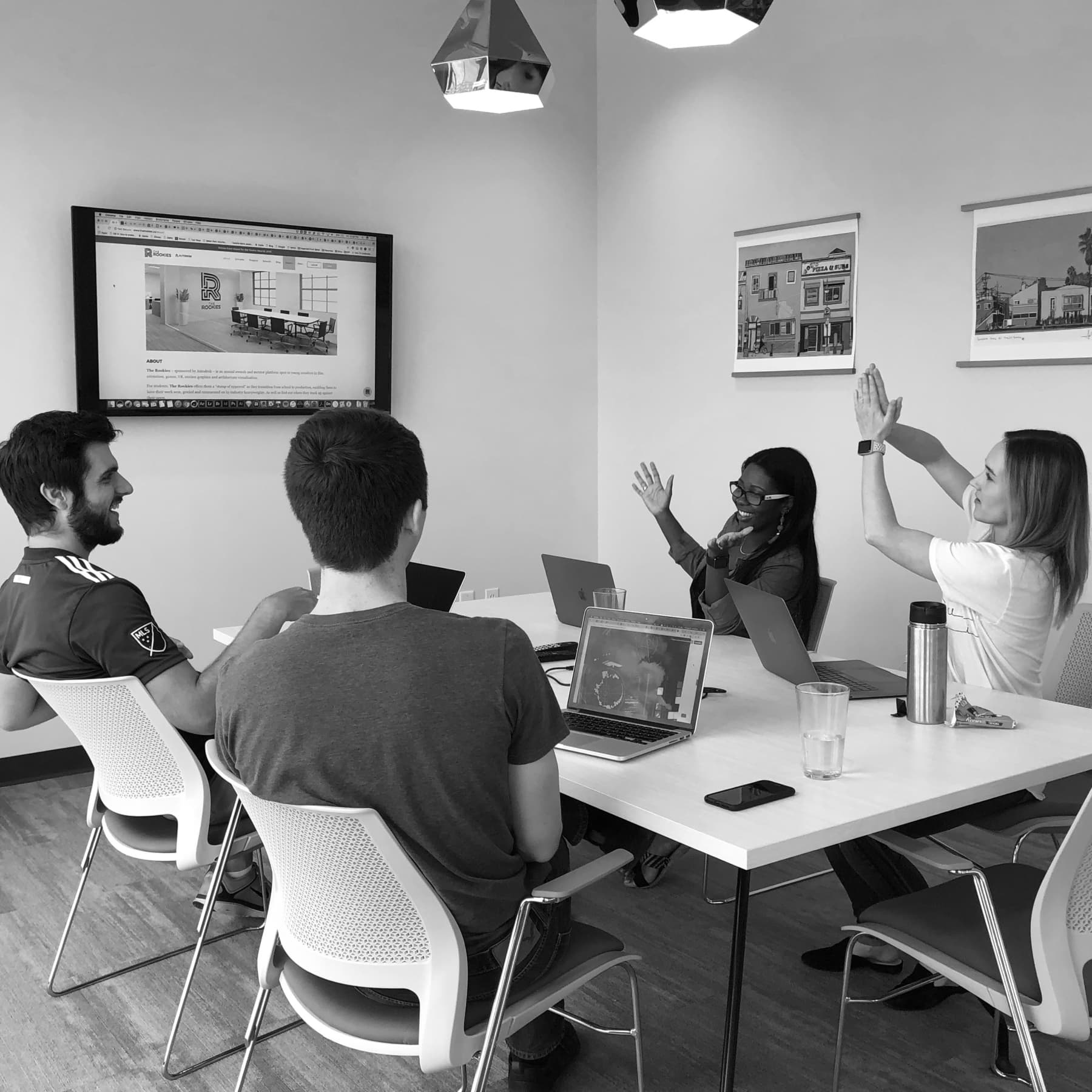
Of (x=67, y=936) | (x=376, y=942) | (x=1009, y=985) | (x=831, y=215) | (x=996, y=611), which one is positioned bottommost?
(x=67, y=936)

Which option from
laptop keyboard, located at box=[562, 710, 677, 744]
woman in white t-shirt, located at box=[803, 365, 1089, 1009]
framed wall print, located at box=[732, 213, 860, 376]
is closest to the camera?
laptop keyboard, located at box=[562, 710, 677, 744]

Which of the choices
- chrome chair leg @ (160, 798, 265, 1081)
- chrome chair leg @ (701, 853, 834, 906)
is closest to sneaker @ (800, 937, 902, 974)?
chrome chair leg @ (701, 853, 834, 906)

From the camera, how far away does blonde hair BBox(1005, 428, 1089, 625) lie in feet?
8.92

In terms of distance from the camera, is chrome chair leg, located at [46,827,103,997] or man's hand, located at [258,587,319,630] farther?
chrome chair leg, located at [46,827,103,997]

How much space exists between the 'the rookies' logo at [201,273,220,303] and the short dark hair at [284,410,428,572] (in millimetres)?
3083

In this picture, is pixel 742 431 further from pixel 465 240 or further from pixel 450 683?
pixel 450 683

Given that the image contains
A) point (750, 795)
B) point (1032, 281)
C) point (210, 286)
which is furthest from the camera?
point (210, 286)

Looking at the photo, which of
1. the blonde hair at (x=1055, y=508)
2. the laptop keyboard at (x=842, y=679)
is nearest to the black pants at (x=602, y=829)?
the laptop keyboard at (x=842, y=679)

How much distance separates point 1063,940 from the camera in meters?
1.83

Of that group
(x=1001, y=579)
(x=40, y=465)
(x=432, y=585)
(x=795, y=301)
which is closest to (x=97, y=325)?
(x=40, y=465)

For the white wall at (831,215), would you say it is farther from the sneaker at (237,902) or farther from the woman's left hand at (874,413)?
the sneaker at (237,902)

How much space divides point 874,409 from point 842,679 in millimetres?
799

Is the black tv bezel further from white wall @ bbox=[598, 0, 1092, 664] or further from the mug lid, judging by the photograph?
the mug lid

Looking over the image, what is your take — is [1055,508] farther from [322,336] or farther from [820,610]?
[322,336]
